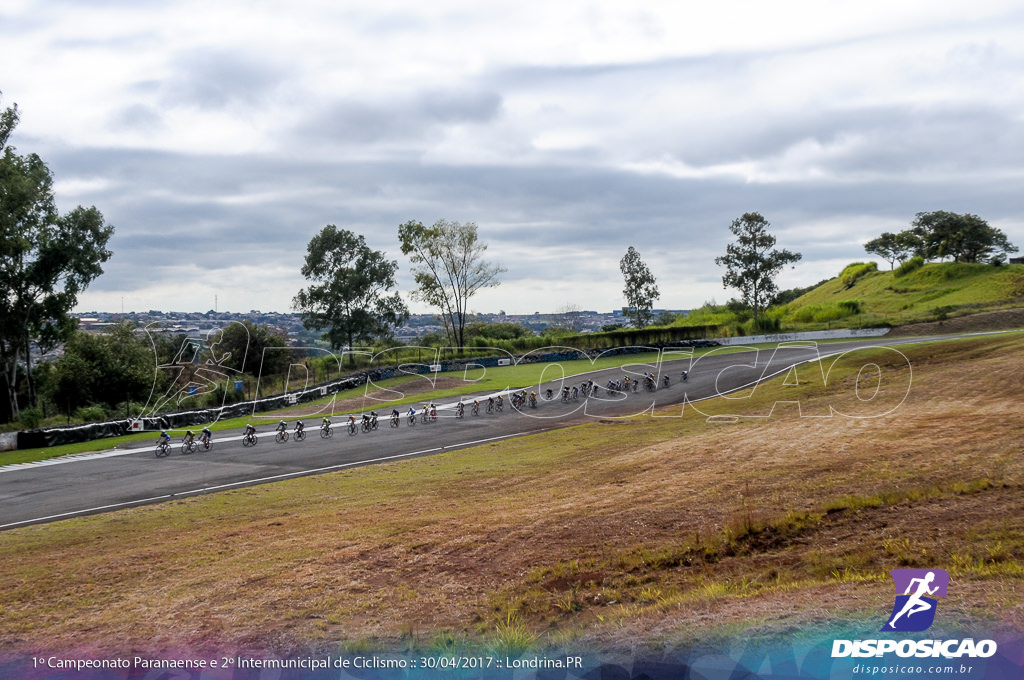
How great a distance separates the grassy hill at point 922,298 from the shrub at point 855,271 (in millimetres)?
8505

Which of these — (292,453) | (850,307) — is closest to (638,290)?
(850,307)

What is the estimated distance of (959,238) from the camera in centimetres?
9675

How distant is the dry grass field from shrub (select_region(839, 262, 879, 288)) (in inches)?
3866

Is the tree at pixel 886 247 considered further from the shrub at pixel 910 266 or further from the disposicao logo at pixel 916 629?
the disposicao logo at pixel 916 629

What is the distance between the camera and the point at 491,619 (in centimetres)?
945

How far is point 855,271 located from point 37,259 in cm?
11207

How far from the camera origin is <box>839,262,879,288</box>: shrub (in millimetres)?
111125

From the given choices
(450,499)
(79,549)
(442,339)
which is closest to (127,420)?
(79,549)

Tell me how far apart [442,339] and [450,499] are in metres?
Answer: 70.0

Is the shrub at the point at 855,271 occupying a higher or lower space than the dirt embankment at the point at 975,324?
higher

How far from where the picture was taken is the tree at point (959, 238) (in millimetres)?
94594

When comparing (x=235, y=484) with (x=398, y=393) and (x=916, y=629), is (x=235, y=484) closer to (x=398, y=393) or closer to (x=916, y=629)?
(x=916, y=629)

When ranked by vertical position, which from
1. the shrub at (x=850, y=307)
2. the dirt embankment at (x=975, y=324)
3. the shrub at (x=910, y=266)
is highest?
the shrub at (x=910, y=266)

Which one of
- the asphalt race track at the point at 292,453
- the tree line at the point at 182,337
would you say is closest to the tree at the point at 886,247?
the tree line at the point at 182,337
